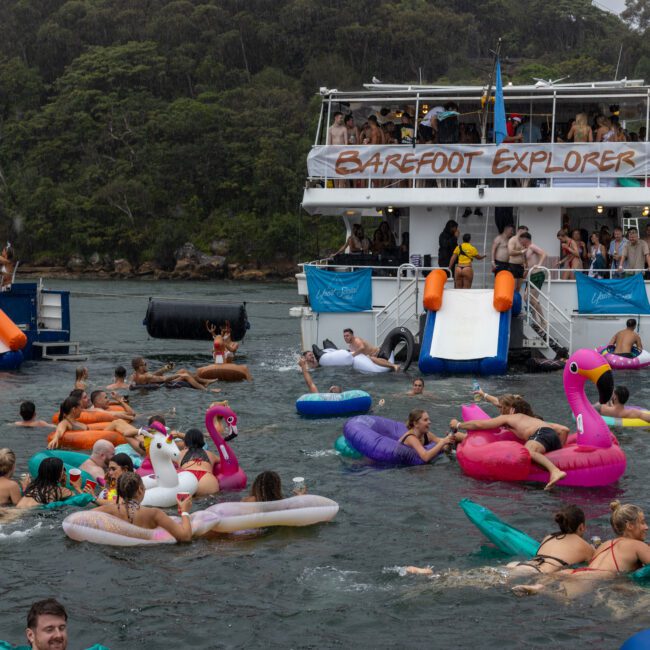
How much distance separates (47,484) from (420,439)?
505 centimetres

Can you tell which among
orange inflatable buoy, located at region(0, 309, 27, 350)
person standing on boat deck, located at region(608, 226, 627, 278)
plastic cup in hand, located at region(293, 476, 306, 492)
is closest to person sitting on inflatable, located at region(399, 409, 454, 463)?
plastic cup in hand, located at region(293, 476, 306, 492)

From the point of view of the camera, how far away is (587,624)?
961 cm

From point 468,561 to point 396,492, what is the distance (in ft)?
9.31

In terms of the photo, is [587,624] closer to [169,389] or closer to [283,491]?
[283,491]

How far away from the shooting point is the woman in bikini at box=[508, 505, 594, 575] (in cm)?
1053

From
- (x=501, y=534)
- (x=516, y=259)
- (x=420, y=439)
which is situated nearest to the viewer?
(x=501, y=534)

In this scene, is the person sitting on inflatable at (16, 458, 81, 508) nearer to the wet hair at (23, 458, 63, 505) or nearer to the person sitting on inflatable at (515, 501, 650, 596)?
the wet hair at (23, 458, 63, 505)

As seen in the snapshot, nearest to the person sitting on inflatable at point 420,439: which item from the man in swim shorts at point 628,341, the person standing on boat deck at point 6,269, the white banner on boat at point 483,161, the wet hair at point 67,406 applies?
the wet hair at point 67,406

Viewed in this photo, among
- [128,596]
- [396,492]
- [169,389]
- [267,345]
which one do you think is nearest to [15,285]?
[169,389]

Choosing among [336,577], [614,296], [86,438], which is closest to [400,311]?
[614,296]

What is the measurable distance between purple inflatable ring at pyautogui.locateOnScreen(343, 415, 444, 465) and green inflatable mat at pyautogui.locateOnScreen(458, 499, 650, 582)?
11.1 feet

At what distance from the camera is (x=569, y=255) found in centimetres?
2541

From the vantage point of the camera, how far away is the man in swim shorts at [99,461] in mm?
14016

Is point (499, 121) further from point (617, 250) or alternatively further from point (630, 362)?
Answer: point (630, 362)
